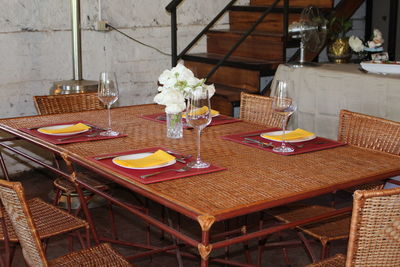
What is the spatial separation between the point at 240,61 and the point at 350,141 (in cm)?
237

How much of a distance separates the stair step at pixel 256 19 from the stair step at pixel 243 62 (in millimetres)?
367

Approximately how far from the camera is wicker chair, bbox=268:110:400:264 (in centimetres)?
265

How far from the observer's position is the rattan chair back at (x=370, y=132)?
2.71 metres

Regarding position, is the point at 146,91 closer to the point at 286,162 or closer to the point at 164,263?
the point at 164,263

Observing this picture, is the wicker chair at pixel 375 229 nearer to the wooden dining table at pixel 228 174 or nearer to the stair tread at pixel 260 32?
the wooden dining table at pixel 228 174

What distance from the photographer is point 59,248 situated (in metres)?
3.56

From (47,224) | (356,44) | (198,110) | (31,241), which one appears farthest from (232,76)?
(31,241)

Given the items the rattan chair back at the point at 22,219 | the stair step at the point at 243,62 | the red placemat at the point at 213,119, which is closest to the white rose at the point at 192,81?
the red placemat at the point at 213,119

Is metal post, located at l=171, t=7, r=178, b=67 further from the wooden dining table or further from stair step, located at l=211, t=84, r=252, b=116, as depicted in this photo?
the wooden dining table

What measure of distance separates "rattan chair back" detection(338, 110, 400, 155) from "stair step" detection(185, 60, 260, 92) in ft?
6.48

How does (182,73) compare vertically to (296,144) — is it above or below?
above

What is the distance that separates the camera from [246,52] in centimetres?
549

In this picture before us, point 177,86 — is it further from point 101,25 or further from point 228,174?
point 101,25

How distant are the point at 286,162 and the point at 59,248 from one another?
177cm
